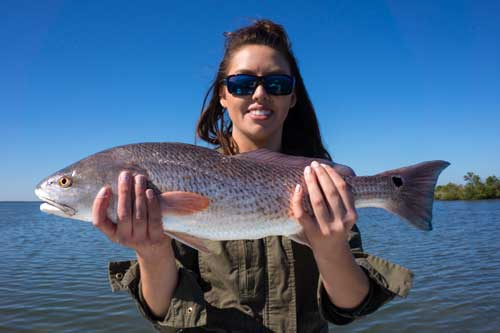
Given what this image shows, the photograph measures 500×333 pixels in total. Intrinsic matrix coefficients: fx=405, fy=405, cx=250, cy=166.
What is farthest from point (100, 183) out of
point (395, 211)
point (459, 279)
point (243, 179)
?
point (459, 279)

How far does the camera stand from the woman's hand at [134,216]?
2891 mm

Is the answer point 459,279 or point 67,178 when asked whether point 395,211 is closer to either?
point 67,178

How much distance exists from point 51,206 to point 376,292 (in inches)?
106

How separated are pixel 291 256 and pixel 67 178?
1944 millimetres

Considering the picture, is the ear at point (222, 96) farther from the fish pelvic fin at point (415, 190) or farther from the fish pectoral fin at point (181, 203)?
the fish pelvic fin at point (415, 190)

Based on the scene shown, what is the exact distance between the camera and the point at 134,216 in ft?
9.62

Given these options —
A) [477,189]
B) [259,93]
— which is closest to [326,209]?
[259,93]

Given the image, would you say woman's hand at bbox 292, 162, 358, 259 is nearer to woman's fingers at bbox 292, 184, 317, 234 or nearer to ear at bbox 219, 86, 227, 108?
woman's fingers at bbox 292, 184, 317, 234

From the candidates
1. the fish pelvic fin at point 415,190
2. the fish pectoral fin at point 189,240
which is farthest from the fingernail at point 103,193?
the fish pelvic fin at point 415,190

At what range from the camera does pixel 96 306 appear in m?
10.0

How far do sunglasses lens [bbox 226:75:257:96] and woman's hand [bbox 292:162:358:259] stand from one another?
3.53ft

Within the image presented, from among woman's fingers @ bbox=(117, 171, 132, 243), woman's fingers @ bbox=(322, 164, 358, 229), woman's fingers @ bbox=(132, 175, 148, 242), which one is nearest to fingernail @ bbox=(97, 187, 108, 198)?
woman's fingers @ bbox=(117, 171, 132, 243)

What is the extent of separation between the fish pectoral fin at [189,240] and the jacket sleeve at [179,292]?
496 millimetres

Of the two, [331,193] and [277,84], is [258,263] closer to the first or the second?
[331,193]
